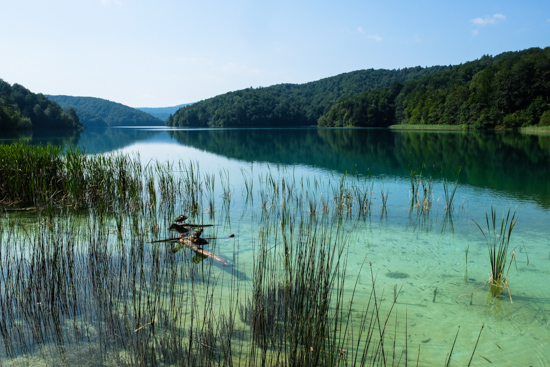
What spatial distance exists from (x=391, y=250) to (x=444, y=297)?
1.74 metres

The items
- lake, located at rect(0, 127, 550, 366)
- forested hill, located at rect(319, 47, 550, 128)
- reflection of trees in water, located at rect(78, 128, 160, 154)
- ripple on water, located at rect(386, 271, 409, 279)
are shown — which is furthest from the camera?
forested hill, located at rect(319, 47, 550, 128)

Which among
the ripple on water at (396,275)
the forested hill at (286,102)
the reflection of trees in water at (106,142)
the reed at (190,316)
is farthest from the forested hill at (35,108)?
the ripple on water at (396,275)

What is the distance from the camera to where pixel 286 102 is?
10850 centimetres

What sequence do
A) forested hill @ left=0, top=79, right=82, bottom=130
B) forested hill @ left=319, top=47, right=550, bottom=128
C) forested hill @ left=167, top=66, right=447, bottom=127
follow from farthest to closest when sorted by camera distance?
forested hill @ left=167, top=66, right=447, bottom=127 < forested hill @ left=0, top=79, right=82, bottom=130 < forested hill @ left=319, top=47, right=550, bottom=128

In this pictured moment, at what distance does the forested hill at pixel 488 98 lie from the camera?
51094 millimetres

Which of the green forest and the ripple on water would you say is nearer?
the ripple on water

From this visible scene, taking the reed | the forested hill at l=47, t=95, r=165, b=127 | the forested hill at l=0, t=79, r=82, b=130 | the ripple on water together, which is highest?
the forested hill at l=47, t=95, r=165, b=127

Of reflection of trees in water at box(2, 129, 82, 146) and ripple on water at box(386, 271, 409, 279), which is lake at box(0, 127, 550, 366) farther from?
reflection of trees in water at box(2, 129, 82, 146)

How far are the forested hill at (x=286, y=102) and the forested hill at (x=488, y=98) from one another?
76.9ft

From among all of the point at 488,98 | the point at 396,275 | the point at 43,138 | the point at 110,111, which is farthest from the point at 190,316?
the point at 110,111

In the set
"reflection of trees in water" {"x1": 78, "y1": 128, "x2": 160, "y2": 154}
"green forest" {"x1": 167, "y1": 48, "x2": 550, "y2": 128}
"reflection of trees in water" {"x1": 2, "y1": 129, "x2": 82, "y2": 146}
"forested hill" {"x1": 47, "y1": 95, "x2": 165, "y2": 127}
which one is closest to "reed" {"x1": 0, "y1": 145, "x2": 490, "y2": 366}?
"reflection of trees in water" {"x1": 78, "y1": 128, "x2": 160, "y2": 154}

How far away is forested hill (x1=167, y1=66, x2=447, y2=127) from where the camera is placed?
104188 mm

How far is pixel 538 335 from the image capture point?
3.49 m

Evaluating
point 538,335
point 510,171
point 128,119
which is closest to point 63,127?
point 128,119
